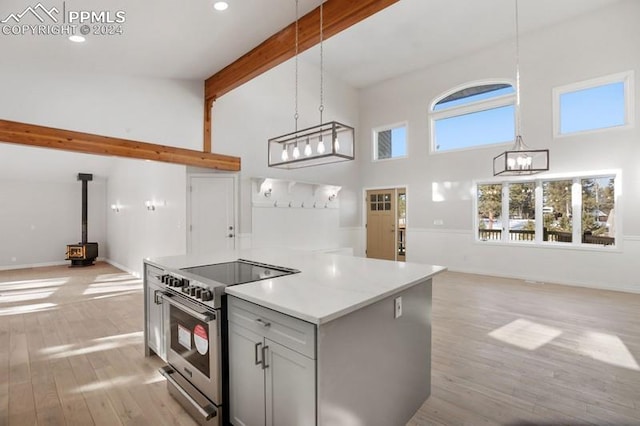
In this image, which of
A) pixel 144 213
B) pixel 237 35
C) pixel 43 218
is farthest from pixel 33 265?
pixel 237 35

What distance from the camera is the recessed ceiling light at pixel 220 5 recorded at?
9.50ft

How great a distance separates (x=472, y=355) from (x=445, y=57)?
659 centimetres

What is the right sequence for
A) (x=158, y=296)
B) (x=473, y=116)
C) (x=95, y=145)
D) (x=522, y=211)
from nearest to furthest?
(x=158, y=296) < (x=95, y=145) < (x=522, y=211) < (x=473, y=116)

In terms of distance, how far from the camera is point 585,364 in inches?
106

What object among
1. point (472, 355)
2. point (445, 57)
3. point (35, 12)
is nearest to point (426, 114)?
point (445, 57)

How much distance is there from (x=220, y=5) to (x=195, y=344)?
9.71ft

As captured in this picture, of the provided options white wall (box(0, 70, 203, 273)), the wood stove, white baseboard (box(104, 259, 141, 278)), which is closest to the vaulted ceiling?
white wall (box(0, 70, 203, 273))

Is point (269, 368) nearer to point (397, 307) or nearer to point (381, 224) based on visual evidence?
point (397, 307)

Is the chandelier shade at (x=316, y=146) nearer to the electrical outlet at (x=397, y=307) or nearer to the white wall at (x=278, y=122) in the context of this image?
the electrical outlet at (x=397, y=307)

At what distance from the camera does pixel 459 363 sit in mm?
2738

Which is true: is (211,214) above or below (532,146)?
below

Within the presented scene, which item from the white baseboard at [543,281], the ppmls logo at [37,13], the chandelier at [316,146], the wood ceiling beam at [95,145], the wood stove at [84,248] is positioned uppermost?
the ppmls logo at [37,13]

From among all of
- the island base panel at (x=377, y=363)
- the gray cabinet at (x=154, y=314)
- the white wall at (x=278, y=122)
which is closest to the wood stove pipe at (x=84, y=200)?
the white wall at (x=278, y=122)

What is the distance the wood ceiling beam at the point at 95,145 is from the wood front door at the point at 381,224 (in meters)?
4.65
